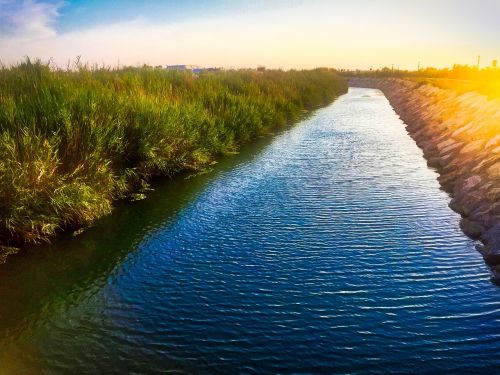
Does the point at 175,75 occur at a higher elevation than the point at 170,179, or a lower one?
higher

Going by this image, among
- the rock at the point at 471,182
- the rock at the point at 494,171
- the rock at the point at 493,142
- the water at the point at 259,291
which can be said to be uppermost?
the rock at the point at 493,142

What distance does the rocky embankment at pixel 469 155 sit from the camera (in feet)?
29.5

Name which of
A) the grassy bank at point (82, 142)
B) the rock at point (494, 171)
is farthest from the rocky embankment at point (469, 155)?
the grassy bank at point (82, 142)

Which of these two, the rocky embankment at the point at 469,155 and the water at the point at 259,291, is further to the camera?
the rocky embankment at the point at 469,155

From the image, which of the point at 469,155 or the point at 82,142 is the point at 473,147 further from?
the point at 82,142

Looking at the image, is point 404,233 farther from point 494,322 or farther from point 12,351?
point 12,351

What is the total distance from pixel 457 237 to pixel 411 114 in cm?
2438

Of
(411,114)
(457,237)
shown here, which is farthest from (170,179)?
(411,114)

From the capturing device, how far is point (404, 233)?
9148 mm

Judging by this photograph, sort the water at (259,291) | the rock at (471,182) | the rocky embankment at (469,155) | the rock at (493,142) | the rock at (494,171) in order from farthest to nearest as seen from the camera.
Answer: the rock at (493,142), the rock at (471,182), the rock at (494,171), the rocky embankment at (469,155), the water at (259,291)

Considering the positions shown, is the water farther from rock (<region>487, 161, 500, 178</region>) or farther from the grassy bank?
rock (<region>487, 161, 500, 178</region>)

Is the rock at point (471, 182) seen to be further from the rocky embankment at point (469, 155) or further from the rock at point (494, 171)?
the rock at point (494, 171)

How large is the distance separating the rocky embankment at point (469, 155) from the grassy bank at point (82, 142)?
7.97 metres

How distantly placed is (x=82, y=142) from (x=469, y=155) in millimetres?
11424
